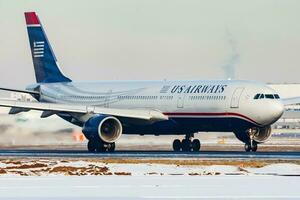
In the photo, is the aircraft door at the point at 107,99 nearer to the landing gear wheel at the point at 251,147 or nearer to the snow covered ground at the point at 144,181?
the landing gear wheel at the point at 251,147

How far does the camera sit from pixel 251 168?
39281 millimetres

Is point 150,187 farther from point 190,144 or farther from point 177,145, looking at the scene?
point 177,145

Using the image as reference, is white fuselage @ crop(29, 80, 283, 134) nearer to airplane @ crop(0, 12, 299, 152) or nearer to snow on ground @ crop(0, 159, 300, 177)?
airplane @ crop(0, 12, 299, 152)

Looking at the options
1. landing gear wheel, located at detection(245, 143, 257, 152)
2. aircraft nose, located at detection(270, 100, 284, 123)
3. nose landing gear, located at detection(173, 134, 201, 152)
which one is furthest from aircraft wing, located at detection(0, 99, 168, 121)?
aircraft nose, located at detection(270, 100, 284, 123)

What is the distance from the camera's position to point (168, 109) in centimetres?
6019

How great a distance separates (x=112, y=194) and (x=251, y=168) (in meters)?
13.9

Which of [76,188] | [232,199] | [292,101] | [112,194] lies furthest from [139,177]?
[292,101]

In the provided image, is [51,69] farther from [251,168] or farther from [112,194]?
[112,194]

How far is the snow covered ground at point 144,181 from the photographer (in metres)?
26.1

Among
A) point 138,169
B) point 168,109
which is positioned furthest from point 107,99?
point 138,169

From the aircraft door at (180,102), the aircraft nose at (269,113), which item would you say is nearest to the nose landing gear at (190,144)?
the aircraft door at (180,102)

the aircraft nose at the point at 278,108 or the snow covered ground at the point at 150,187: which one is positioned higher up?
the aircraft nose at the point at 278,108

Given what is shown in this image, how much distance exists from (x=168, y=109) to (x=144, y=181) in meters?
28.3

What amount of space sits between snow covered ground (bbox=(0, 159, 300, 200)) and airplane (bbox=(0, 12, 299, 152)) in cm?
1503
